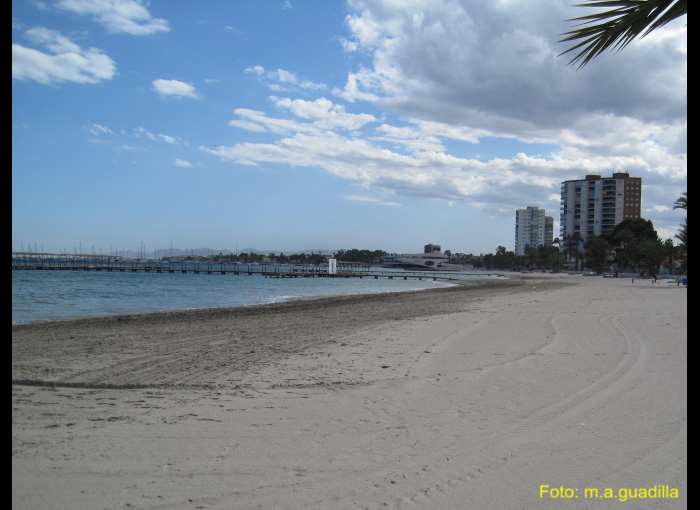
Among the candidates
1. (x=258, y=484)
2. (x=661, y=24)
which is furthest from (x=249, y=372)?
(x=661, y=24)

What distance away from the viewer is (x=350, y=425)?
16.4 feet

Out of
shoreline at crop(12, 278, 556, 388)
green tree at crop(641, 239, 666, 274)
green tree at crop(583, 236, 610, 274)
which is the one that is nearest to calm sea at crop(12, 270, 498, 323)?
shoreline at crop(12, 278, 556, 388)

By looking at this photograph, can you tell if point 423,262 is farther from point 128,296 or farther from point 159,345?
point 159,345

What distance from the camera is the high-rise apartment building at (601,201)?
126 metres

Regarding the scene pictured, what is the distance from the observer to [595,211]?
423ft

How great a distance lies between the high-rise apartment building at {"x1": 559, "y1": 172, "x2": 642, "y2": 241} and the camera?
12562cm

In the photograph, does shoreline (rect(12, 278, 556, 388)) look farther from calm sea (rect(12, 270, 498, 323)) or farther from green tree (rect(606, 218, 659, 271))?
green tree (rect(606, 218, 659, 271))

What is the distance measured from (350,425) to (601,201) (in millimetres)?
139119

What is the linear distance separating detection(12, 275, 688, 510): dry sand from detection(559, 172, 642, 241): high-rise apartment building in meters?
128

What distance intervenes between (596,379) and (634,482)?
11.1ft

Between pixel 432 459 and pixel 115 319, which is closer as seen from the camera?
pixel 432 459

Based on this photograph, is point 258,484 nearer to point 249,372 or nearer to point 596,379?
point 249,372

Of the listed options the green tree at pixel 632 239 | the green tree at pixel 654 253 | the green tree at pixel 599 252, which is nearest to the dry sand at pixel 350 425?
the green tree at pixel 654 253

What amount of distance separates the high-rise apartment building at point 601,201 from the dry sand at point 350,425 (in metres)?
128
